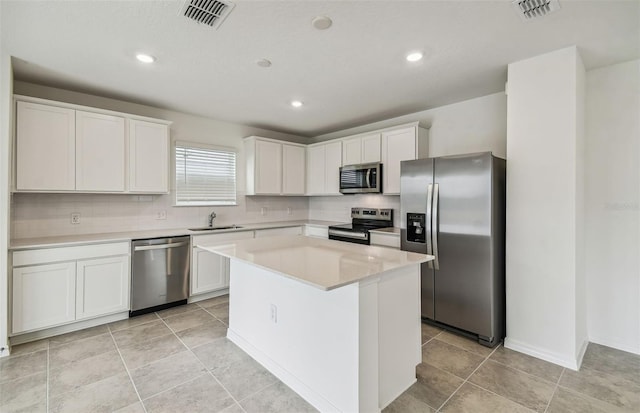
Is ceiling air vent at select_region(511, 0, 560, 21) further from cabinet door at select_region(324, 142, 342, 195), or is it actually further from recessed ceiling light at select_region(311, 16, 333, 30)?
cabinet door at select_region(324, 142, 342, 195)

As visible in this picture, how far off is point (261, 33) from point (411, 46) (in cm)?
117

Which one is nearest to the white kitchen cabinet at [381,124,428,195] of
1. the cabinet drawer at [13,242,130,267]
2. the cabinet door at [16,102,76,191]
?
the cabinet drawer at [13,242,130,267]

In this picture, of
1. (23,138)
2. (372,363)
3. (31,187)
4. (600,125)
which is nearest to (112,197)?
(31,187)

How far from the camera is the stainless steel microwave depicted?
4109mm

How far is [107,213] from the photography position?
11.9 ft

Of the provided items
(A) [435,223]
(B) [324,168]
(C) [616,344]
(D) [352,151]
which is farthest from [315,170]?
(C) [616,344]

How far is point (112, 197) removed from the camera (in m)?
3.64

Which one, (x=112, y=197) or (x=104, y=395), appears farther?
(x=112, y=197)

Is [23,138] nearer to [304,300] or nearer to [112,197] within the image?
[112,197]

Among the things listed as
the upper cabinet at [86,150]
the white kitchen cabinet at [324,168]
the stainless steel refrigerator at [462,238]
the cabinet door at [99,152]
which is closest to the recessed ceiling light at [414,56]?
the stainless steel refrigerator at [462,238]

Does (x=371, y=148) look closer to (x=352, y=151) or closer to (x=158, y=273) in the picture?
(x=352, y=151)

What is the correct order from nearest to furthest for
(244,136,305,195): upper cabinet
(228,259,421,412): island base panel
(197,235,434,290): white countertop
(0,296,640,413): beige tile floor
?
(197,235,434,290): white countertop, (228,259,421,412): island base panel, (0,296,640,413): beige tile floor, (244,136,305,195): upper cabinet

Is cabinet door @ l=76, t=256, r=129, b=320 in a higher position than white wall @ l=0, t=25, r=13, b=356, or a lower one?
lower

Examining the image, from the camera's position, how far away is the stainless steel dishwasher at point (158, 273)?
130 inches
